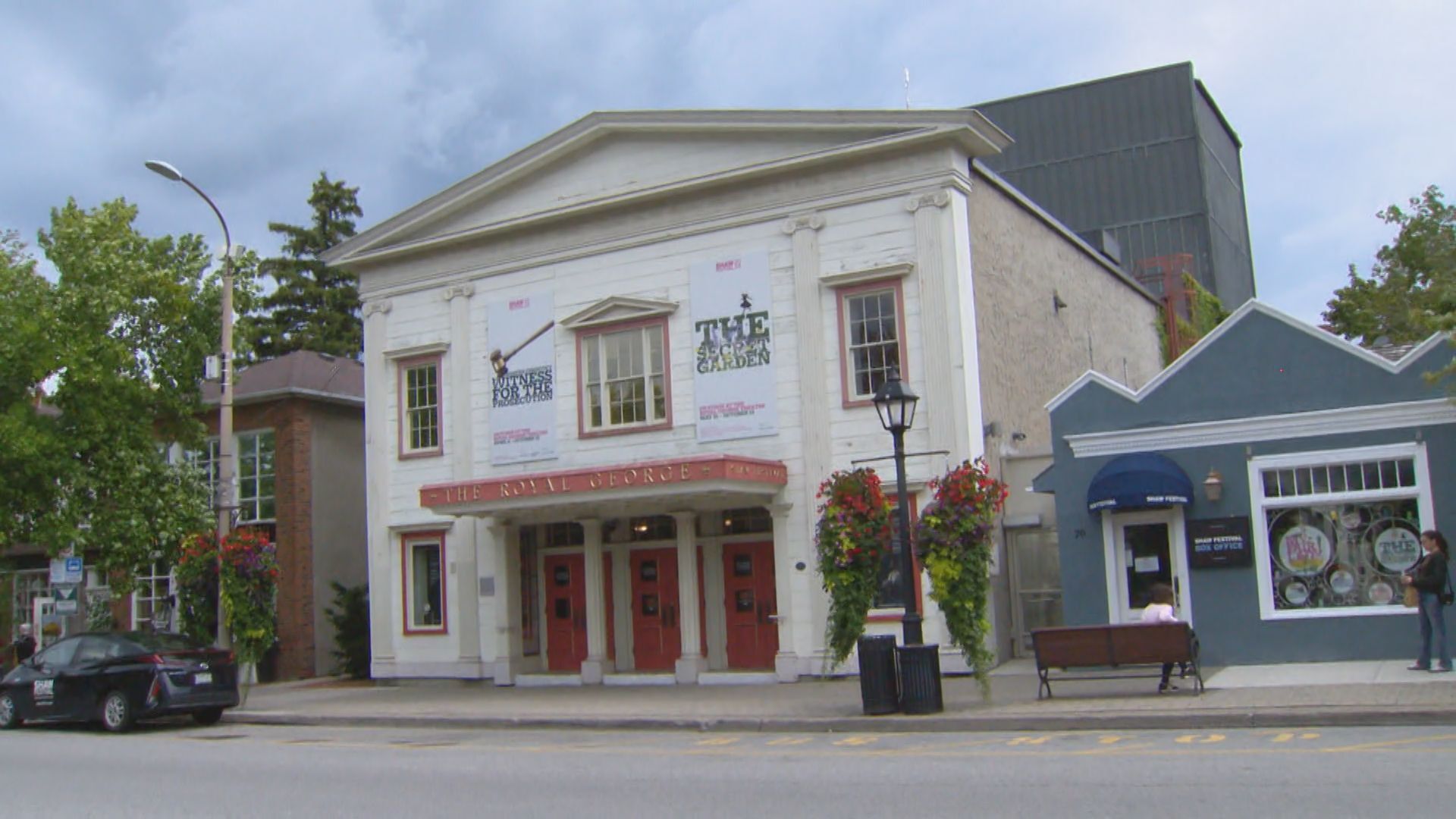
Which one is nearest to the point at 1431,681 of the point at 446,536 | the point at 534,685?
the point at 534,685

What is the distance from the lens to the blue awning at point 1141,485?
60.2ft

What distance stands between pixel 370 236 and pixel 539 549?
272 inches

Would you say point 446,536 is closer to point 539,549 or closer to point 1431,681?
point 539,549

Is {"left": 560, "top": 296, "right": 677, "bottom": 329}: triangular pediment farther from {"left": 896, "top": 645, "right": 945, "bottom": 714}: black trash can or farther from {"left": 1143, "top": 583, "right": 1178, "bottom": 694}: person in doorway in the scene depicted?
{"left": 1143, "top": 583, "right": 1178, "bottom": 694}: person in doorway

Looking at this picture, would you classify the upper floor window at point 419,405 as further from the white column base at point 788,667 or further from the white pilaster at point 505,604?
the white column base at point 788,667

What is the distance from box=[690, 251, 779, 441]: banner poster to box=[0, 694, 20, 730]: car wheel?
11426 millimetres

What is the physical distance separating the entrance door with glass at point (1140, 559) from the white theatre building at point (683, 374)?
2.15m

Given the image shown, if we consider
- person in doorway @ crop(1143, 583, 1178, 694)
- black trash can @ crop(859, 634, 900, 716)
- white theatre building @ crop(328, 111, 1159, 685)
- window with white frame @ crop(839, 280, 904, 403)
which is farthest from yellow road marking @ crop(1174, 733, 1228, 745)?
window with white frame @ crop(839, 280, 904, 403)

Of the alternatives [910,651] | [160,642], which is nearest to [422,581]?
[160,642]

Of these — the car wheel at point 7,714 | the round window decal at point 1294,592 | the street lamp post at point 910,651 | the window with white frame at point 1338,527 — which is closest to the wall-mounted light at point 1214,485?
the window with white frame at point 1338,527

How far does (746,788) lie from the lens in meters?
10.5

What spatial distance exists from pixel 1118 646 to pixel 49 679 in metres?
15.4

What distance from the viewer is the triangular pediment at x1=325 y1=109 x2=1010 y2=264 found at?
2130 cm

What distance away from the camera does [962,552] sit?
1627 cm
